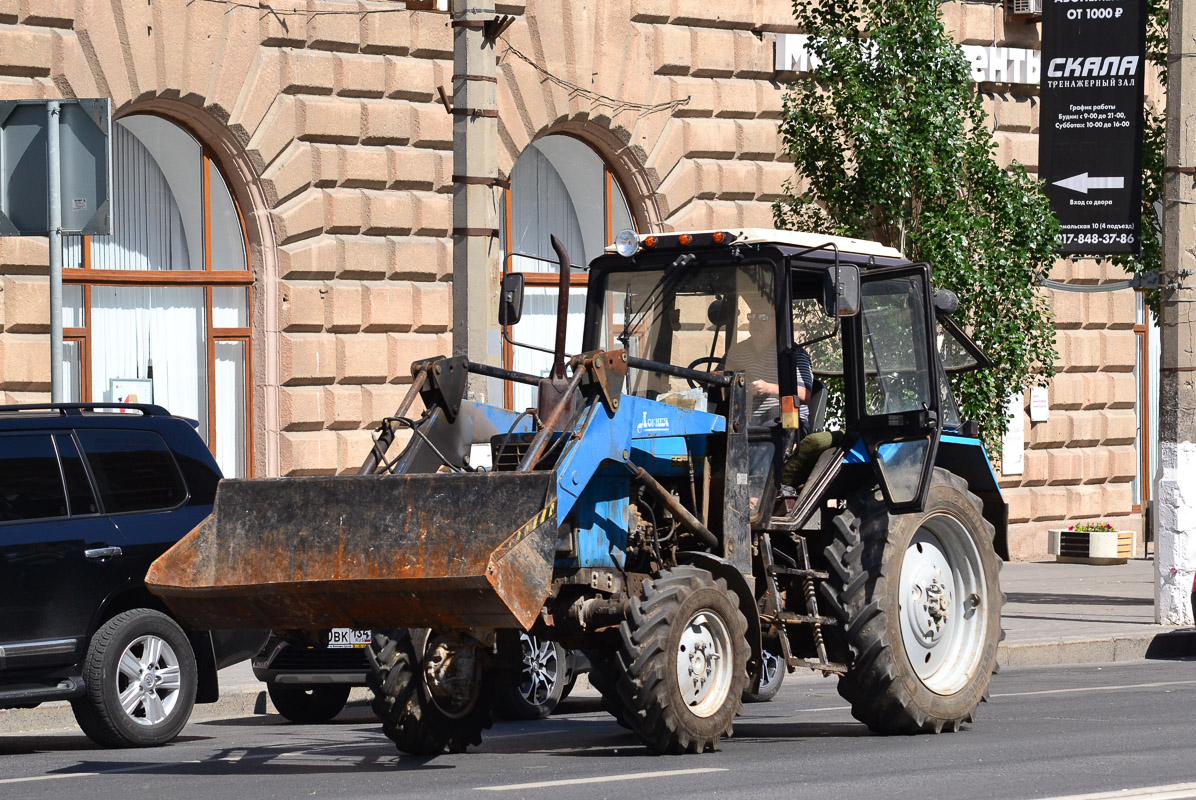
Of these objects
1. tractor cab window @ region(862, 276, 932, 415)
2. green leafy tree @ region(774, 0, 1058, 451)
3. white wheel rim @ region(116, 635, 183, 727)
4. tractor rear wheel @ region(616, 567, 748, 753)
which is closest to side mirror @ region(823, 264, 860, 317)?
tractor cab window @ region(862, 276, 932, 415)

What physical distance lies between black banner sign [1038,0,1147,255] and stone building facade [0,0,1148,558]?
3786mm

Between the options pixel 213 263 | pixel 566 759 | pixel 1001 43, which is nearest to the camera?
pixel 566 759

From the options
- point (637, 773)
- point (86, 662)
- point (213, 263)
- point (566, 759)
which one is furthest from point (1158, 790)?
point (213, 263)

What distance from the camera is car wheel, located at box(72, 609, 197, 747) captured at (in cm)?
1109

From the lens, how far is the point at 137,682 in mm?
11305

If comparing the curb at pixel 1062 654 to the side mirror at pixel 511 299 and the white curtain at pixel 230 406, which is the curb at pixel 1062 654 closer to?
the side mirror at pixel 511 299

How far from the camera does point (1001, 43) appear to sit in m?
24.4

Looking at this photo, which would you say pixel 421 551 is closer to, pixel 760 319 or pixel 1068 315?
pixel 760 319

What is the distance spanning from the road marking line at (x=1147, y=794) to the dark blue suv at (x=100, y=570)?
5399mm

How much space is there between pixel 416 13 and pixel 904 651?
1094cm

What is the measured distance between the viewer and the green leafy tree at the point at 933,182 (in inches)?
691

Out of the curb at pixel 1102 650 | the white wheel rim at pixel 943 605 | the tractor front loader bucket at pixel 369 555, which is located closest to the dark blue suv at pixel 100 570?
the tractor front loader bucket at pixel 369 555

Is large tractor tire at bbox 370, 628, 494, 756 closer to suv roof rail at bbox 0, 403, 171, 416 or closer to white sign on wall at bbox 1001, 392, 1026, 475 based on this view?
suv roof rail at bbox 0, 403, 171, 416

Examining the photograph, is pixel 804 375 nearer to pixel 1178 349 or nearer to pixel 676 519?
pixel 676 519
